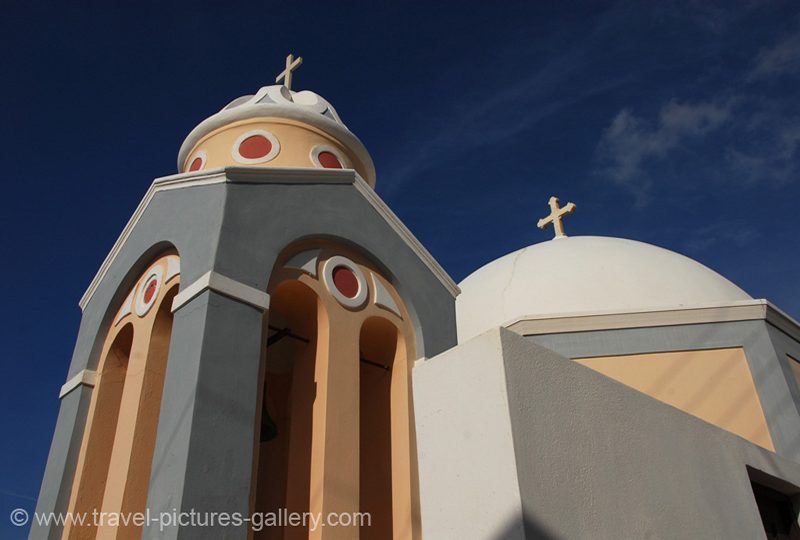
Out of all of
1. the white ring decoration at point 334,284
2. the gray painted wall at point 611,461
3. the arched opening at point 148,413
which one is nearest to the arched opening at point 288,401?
the white ring decoration at point 334,284

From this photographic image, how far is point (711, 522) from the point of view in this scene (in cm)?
409

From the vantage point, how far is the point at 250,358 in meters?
5.12

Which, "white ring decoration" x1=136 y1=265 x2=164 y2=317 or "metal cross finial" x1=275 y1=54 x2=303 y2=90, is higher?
"metal cross finial" x1=275 y1=54 x2=303 y2=90

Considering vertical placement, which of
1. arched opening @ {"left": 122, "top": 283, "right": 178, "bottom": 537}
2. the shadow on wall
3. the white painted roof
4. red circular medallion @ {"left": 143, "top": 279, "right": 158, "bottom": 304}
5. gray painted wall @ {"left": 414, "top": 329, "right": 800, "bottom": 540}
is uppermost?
the white painted roof

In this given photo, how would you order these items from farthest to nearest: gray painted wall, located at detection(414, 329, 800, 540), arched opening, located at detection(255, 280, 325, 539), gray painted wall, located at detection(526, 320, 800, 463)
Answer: gray painted wall, located at detection(526, 320, 800, 463)
arched opening, located at detection(255, 280, 325, 539)
gray painted wall, located at detection(414, 329, 800, 540)

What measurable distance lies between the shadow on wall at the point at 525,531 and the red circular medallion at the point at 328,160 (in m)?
5.33

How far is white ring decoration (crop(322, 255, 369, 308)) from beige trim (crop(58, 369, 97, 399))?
220 centimetres

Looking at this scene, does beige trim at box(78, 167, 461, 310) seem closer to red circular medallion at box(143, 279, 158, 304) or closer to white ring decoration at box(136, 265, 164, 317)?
white ring decoration at box(136, 265, 164, 317)

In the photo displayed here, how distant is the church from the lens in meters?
3.41

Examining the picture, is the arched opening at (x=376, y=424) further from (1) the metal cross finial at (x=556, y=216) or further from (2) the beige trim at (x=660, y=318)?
(1) the metal cross finial at (x=556, y=216)

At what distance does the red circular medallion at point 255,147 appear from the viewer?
7.57m

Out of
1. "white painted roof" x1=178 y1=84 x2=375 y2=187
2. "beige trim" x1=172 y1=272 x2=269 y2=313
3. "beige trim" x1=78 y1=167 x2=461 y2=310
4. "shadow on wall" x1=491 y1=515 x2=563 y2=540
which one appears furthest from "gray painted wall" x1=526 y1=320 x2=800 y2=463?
"shadow on wall" x1=491 y1=515 x2=563 y2=540

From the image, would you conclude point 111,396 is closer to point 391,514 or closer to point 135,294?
point 135,294

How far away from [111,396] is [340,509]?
2.40 metres
